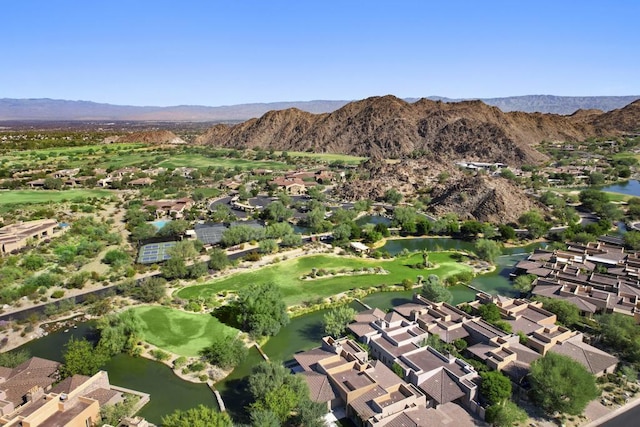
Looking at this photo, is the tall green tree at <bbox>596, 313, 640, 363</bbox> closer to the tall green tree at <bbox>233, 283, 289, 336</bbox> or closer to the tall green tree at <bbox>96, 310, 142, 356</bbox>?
the tall green tree at <bbox>233, 283, 289, 336</bbox>

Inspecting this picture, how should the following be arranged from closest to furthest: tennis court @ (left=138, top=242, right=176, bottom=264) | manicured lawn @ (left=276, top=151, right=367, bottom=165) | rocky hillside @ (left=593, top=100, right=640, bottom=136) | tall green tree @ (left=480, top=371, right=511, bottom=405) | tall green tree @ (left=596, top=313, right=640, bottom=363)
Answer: tall green tree @ (left=480, top=371, right=511, bottom=405)
tall green tree @ (left=596, top=313, right=640, bottom=363)
tennis court @ (left=138, top=242, right=176, bottom=264)
manicured lawn @ (left=276, top=151, right=367, bottom=165)
rocky hillside @ (left=593, top=100, right=640, bottom=136)

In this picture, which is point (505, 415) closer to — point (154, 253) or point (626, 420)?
point (626, 420)

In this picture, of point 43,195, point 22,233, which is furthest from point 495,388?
point 43,195

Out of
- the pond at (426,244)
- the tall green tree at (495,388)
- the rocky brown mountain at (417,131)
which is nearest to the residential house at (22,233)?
the pond at (426,244)

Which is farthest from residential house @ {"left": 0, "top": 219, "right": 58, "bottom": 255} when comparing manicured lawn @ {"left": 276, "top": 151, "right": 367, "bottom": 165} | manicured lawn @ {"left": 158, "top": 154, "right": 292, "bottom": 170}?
manicured lawn @ {"left": 276, "top": 151, "right": 367, "bottom": 165}

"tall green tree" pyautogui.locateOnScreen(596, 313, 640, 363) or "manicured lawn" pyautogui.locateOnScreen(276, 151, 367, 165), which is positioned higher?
"manicured lawn" pyautogui.locateOnScreen(276, 151, 367, 165)

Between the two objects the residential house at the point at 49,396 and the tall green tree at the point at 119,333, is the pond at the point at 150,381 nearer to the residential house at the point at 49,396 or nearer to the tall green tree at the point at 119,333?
the tall green tree at the point at 119,333
